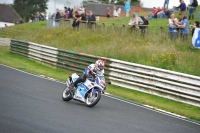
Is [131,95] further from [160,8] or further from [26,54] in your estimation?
[160,8]

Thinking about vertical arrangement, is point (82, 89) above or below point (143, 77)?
above

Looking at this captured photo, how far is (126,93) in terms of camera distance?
18172mm

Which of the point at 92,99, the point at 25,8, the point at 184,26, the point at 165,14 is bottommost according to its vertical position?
the point at 92,99

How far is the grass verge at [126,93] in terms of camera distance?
1535cm

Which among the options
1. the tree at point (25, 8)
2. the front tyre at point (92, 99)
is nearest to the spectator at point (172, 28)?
the front tyre at point (92, 99)

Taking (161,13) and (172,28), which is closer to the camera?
(172,28)

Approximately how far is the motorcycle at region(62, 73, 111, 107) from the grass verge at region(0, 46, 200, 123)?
2739 millimetres

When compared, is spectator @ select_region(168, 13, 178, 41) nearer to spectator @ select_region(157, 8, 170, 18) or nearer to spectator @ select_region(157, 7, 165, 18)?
spectator @ select_region(157, 8, 170, 18)

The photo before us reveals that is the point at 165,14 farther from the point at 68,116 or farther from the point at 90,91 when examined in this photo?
the point at 68,116

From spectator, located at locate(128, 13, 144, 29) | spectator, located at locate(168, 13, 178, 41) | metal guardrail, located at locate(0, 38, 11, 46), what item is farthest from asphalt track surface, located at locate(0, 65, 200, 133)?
metal guardrail, located at locate(0, 38, 11, 46)

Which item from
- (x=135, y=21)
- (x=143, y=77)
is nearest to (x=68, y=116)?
(x=143, y=77)

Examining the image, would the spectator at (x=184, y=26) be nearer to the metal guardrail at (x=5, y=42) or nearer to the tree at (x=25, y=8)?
the metal guardrail at (x=5, y=42)

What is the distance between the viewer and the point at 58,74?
2267 cm

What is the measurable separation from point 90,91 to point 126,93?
4.29 metres
